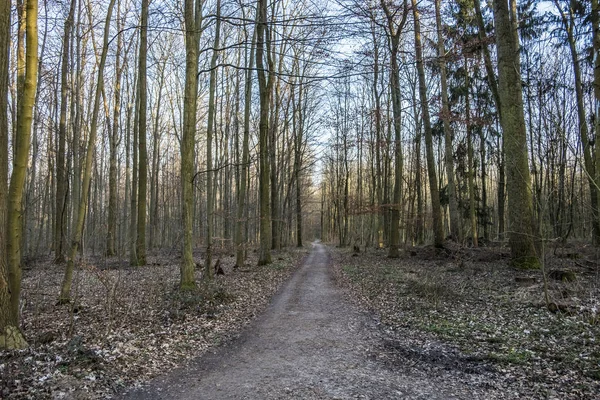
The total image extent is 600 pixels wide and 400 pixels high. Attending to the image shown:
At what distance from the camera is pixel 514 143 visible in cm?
1072

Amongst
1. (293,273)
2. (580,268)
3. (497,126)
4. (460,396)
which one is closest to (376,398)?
(460,396)

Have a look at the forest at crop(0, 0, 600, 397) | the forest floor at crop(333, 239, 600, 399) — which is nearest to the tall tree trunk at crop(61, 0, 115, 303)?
the forest at crop(0, 0, 600, 397)

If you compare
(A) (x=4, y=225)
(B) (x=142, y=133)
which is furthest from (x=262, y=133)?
(A) (x=4, y=225)

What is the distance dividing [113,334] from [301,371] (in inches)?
129

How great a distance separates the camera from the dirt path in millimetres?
4285

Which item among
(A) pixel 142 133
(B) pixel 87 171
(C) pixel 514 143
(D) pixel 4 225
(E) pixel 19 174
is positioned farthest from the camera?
(A) pixel 142 133

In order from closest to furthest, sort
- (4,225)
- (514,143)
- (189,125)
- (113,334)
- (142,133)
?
(4,225)
(113,334)
(189,125)
(514,143)
(142,133)

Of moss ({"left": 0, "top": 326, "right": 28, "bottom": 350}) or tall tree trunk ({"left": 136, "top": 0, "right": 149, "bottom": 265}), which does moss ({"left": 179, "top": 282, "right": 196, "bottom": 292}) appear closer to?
moss ({"left": 0, "top": 326, "right": 28, "bottom": 350})

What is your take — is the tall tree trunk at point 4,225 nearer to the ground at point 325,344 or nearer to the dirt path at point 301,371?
the ground at point 325,344

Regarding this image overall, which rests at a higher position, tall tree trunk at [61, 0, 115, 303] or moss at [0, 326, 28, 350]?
tall tree trunk at [61, 0, 115, 303]

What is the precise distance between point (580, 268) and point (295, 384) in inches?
399

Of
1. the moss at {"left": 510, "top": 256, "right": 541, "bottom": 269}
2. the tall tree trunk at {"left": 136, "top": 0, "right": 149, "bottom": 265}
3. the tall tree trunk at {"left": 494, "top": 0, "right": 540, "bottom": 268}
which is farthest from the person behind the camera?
the tall tree trunk at {"left": 136, "top": 0, "right": 149, "bottom": 265}

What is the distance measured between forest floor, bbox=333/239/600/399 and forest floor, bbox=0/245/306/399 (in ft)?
10.4

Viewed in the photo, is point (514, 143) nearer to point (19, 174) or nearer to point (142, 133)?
point (19, 174)
